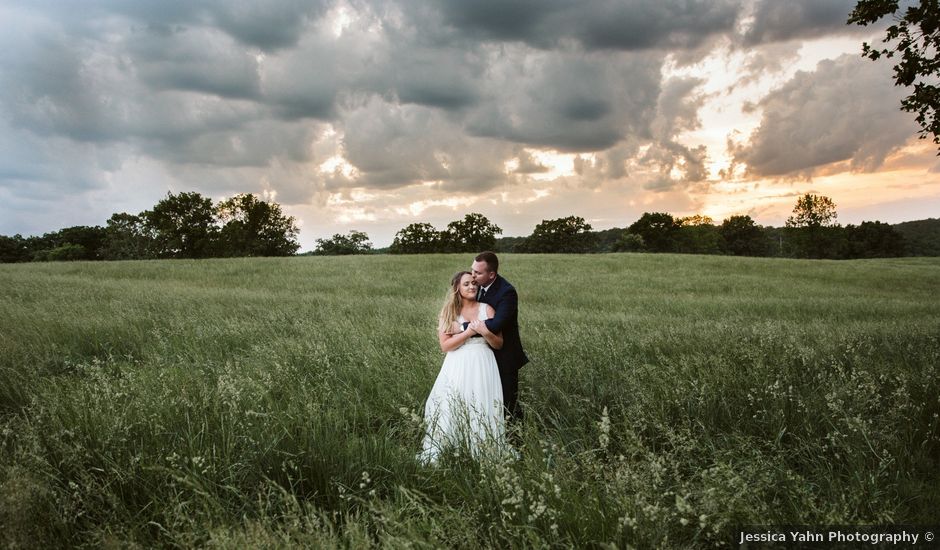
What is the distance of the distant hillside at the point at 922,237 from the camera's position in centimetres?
10219

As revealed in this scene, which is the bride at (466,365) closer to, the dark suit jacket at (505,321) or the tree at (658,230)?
Answer: the dark suit jacket at (505,321)

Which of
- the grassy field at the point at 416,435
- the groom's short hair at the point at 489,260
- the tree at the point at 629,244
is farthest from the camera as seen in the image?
the tree at the point at 629,244

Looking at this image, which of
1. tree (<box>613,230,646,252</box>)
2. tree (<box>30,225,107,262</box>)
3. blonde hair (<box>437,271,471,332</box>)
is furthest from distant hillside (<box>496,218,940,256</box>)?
blonde hair (<box>437,271,471,332</box>)

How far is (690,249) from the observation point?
11231cm

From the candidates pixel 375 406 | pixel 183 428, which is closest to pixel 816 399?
pixel 375 406

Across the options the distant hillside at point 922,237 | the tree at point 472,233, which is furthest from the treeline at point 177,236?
the distant hillside at point 922,237

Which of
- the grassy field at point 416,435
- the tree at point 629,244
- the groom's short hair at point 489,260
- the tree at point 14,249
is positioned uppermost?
the tree at point 14,249

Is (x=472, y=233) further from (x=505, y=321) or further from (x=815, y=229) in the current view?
(x=505, y=321)

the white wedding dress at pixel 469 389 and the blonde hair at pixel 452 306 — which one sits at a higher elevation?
the blonde hair at pixel 452 306

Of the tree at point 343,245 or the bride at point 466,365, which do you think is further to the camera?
the tree at point 343,245

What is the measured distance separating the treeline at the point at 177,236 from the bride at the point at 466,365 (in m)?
80.9

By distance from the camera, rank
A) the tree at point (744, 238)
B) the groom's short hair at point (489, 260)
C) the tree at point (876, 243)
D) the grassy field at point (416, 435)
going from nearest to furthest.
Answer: the grassy field at point (416, 435) < the groom's short hair at point (489, 260) < the tree at point (876, 243) < the tree at point (744, 238)

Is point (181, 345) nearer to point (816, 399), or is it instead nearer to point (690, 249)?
point (816, 399)

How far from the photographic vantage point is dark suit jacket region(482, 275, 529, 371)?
514 centimetres
